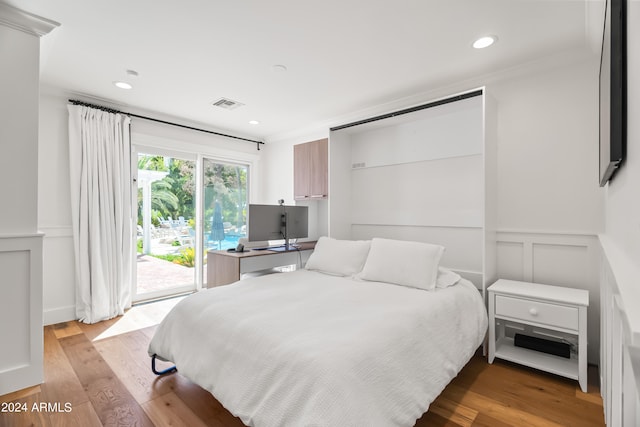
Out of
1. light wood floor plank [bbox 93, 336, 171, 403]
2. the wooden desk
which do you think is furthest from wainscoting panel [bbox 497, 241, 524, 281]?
light wood floor plank [bbox 93, 336, 171, 403]

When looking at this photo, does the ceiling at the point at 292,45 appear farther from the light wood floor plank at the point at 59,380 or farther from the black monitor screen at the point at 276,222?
the light wood floor plank at the point at 59,380

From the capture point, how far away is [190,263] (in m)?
4.50

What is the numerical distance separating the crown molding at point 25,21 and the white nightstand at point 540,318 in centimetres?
377

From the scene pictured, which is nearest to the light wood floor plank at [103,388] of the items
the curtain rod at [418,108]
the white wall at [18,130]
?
the white wall at [18,130]

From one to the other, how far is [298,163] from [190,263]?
84.4 inches

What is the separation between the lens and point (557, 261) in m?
2.57

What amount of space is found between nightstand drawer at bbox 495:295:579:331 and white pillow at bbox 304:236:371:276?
118 cm

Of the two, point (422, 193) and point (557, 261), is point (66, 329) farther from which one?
point (557, 261)

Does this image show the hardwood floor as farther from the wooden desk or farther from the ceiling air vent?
the ceiling air vent

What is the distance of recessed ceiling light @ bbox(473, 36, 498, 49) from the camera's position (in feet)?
7.52

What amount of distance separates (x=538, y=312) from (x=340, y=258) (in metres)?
1.62

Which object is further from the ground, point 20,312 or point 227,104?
point 227,104

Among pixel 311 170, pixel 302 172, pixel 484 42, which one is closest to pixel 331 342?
pixel 484 42

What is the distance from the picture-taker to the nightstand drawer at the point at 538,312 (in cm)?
215
